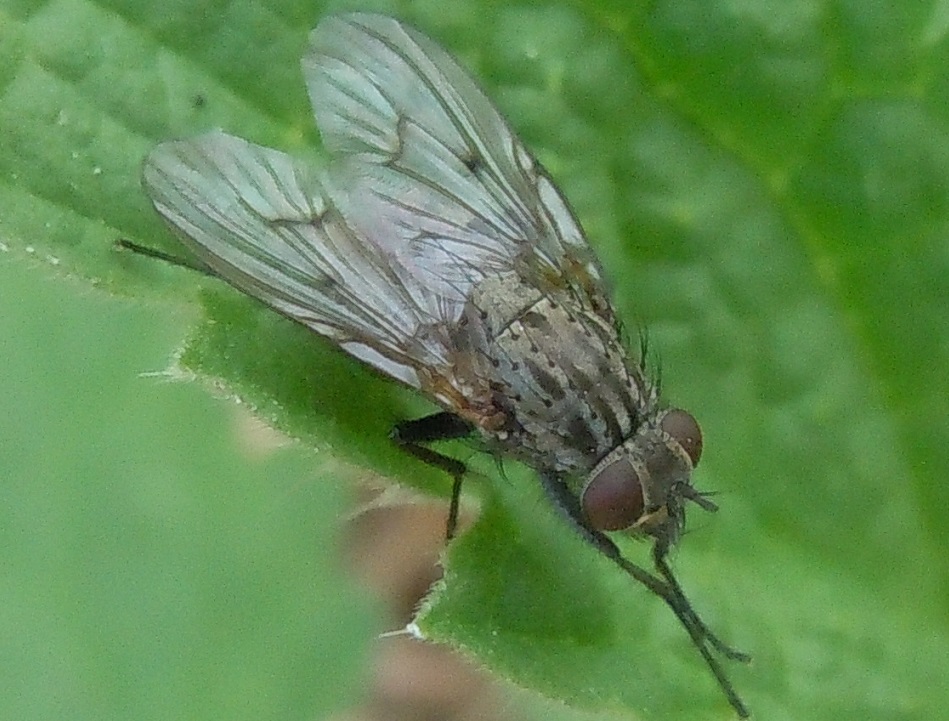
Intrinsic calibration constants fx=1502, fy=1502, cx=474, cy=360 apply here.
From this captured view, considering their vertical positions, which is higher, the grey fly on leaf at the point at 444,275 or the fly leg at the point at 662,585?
the grey fly on leaf at the point at 444,275

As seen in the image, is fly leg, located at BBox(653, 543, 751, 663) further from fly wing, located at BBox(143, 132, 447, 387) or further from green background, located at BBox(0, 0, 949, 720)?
fly wing, located at BBox(143, 132, 447, 387)

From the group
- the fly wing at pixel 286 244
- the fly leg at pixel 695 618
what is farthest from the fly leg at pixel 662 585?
the fly wing at pixel 286 244

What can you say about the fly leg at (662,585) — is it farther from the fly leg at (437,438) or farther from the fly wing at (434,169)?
the fly wing at (434,169)

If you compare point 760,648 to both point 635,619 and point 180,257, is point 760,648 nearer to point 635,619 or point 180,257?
point 635,619

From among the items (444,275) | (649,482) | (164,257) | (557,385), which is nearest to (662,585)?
(649,482)

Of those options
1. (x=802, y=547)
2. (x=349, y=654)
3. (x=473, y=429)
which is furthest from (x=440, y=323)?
(x=349, y=654)

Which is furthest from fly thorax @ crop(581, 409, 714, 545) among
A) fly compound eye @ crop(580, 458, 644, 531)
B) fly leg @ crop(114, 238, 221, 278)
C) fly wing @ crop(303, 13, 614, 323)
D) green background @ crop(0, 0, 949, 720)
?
fly leg @ crop(114, 238, 221, 278)
